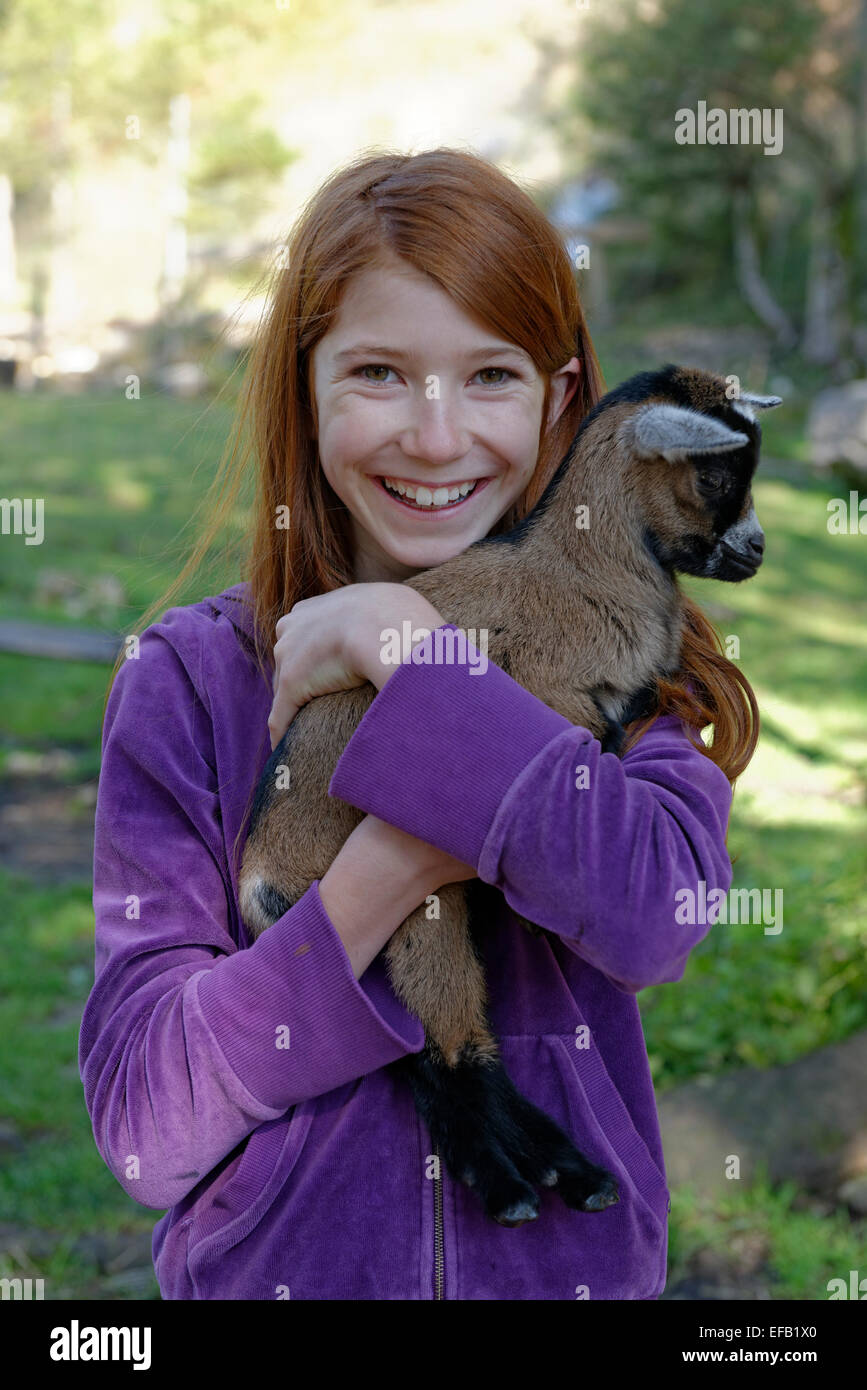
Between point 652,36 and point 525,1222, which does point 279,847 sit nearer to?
point 525,1222

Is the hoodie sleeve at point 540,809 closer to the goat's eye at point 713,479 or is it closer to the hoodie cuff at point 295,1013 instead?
the hoodie cuff at point 295,1013

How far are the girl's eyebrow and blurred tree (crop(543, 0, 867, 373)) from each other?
18548mm

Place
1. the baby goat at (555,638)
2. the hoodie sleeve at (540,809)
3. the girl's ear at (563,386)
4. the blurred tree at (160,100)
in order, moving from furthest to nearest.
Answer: the blurred tree at (160,100) < the girl's ear at (563,386) < the baby goat at (555,638) < the hoodie sleeve at (540,809)

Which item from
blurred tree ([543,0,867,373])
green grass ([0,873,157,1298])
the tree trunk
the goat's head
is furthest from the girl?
the tree trunk

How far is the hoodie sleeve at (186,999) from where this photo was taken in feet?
5.43

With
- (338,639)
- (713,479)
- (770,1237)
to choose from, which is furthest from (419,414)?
(770,1237)

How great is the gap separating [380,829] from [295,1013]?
268 millimetres

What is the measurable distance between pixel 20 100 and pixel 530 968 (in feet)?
85.4

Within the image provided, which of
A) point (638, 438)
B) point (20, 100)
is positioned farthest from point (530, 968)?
point (20, 100)

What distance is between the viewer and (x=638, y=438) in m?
1.99

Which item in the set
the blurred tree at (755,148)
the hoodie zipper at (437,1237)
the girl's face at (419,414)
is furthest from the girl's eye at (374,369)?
the blurred tree at (755,148)

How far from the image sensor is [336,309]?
6.37ft

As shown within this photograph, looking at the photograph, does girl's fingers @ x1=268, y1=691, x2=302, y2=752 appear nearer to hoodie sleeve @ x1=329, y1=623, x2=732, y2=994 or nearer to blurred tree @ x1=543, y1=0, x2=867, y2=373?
hoodie sleeve @ x1=329, y1=623, x2=732, y2=994

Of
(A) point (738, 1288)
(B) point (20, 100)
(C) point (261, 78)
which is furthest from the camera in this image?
(C) point (261, 78)
